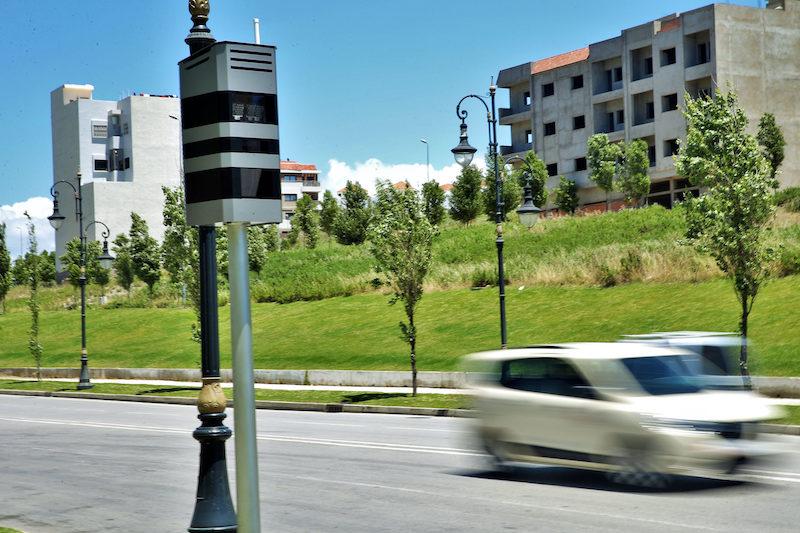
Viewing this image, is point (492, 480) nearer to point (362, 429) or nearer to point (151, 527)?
point (151, 527)

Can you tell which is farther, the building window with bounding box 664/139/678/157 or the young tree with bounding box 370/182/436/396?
the building window with bounding box 664/139/678/157

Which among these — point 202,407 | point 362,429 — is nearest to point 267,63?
point 202,407

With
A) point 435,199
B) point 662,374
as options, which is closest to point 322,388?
point 662,374

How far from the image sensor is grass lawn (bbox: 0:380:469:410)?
27109 millimetres

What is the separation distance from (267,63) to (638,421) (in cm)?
810

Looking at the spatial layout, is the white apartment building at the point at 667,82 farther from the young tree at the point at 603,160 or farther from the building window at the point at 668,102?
the young tree at the point at 603,160

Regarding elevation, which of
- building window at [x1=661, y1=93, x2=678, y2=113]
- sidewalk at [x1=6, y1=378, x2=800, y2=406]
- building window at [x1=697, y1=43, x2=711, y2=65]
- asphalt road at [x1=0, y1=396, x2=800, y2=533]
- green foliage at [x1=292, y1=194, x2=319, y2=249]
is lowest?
sidewalk at [x1=6, y1=378, x2=800, y2=406]

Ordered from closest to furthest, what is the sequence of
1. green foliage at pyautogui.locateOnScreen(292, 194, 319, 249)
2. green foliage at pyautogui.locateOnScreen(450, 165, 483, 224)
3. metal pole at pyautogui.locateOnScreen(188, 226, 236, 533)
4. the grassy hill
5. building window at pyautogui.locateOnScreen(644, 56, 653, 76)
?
metal pole at pyautogui.locateOnScreen(188, 226, 236, 533) → the grassy hill → green foliage at pyautogui.locateOnScreen(450, 165, 483, 224) → building window at pyautogui.locateOnScreen(644, 56, 653, 76) → green foliage at pyautogui.locateOnScreen(292, 194, 319, 249)

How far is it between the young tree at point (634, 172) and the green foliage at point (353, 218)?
748 inches

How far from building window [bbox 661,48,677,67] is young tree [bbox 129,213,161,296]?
35.7m

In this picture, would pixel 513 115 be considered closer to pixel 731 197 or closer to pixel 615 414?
pixel 731 197

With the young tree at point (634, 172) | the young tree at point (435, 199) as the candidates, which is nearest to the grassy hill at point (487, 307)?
the young tree at point (634, 172)

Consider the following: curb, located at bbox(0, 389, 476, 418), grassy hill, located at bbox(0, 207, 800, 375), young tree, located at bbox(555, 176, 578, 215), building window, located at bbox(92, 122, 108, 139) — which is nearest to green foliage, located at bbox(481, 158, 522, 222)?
young tree, located at bbox(555, 176, 578, 215)

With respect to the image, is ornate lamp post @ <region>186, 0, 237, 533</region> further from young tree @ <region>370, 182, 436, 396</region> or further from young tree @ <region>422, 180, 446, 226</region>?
young tree @ <region>422, 180, 446, 226</region>
